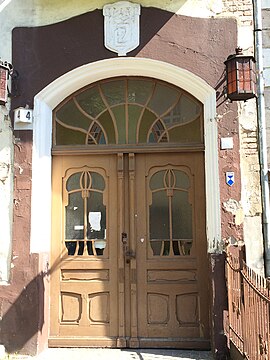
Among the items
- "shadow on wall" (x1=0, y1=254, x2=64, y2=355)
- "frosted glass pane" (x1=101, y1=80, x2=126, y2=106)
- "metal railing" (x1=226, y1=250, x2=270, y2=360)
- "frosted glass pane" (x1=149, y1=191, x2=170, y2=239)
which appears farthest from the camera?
"frosted glass pane" (x1=101, y1=80, x2=126, y2=106)

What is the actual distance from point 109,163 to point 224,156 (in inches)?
57.3

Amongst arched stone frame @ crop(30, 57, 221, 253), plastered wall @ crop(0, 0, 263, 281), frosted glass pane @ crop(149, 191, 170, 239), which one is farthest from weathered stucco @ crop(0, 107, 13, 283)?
frosted glass pane @ crop(149, 191, 170, 239)

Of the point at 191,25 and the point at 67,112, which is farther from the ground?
the point at 191,25

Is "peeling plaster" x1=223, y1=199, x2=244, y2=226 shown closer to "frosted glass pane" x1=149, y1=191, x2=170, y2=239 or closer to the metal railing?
the metal railing

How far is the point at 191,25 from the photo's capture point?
569cm

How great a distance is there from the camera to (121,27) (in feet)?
18.8

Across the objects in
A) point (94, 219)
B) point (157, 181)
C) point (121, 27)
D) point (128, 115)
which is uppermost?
point (121, 27)

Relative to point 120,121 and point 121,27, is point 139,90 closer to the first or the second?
point 120,121

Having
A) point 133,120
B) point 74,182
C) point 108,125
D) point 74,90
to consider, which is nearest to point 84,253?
point 74,182

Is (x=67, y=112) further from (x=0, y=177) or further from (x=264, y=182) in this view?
(x=264, y=182)

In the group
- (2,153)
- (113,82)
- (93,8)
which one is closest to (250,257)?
(113,82)

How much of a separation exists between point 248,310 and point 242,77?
2.51 meters

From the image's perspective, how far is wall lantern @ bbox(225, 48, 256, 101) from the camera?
508cm

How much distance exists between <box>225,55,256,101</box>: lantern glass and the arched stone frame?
1.43 feet
